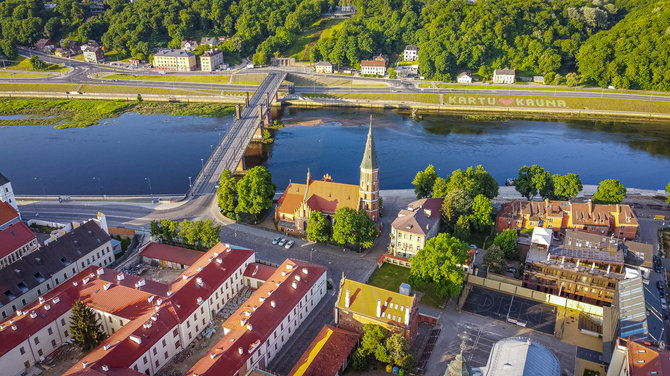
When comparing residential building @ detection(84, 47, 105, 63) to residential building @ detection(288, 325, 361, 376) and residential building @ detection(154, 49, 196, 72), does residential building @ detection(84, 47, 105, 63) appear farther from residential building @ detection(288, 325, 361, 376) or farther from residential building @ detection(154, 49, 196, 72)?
residential building @ detection(288, 325, 361, 376)

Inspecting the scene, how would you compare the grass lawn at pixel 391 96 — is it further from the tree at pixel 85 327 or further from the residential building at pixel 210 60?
the tree at pixel 85 327

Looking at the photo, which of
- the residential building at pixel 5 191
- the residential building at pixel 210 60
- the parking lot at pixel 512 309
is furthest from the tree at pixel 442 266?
the residential building at pixel 210 60

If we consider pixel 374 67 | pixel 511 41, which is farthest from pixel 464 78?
pixel 374 67

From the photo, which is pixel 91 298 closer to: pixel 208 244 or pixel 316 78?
pixel 208 244

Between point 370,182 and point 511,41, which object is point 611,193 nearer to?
point 370,182

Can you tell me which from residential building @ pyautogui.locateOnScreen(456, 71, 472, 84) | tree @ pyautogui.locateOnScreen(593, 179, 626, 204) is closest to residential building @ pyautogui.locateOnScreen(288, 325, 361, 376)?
tree @ pyautogui.locateOnScreen(593, 179, 626, 204)

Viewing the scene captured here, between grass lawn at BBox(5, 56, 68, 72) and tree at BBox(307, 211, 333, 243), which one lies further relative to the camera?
grass lawn at BBox(5, 56, 68, 72)

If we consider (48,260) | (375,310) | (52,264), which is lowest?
(375,310)
